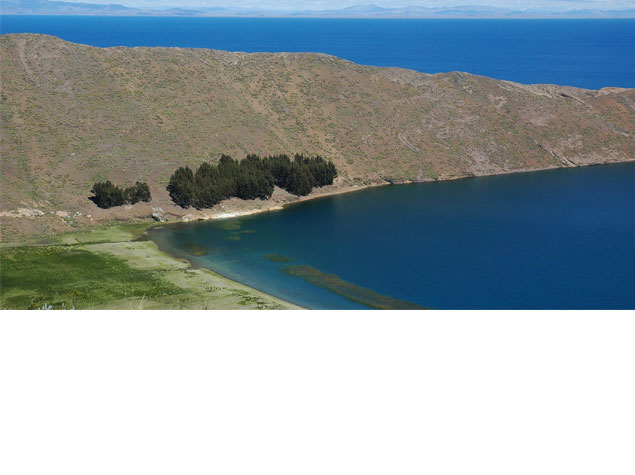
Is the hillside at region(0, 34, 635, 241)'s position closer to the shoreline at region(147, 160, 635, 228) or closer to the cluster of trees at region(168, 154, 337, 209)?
the shoreline at region(147, 160, 635, 228)

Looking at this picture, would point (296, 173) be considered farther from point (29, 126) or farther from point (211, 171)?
point (29, 126)

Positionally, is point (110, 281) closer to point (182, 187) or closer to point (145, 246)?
point (145, 246)

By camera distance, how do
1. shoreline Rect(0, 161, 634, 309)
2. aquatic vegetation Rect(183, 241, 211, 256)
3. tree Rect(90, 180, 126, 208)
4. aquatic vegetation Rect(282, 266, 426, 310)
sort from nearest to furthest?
1. aquatic vegetation Rect(282, 266, 426, 310)
2. shoreline Rect(0, 161, 634, 309)
3. aquatic vegetation Rect(183, 241, 211, 256)
4. tree Rect(90, 180, 126, 208)

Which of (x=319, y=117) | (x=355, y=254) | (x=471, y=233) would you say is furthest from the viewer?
(x=319, y=117)

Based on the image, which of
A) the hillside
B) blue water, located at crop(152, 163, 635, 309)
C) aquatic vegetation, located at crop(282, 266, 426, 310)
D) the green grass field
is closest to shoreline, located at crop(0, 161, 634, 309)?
blue water, located at crop(152, 163, 635, 309)

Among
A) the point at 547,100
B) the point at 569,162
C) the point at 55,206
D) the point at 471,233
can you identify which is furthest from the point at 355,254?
the point at 547,100

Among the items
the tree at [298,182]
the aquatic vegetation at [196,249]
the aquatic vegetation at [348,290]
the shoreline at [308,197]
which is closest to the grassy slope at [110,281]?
the aquatic vegetation at [196,249]
